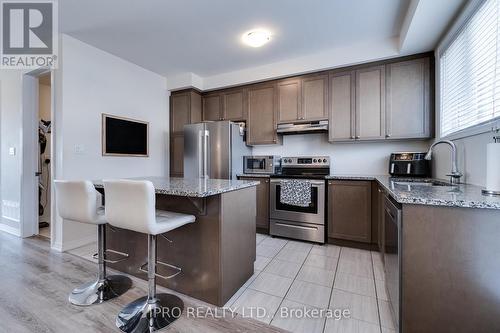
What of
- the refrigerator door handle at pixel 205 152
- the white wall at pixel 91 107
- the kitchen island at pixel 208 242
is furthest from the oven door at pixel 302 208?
the white wall at pixel 91 107

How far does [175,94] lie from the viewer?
4184mm

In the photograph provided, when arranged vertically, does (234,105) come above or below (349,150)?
above

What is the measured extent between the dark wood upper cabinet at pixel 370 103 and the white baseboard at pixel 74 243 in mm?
3862

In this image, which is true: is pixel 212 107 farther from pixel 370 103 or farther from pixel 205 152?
pixel 370 103

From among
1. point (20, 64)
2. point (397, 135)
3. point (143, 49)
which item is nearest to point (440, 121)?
point (397, 135)

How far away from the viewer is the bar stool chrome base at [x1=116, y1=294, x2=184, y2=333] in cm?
143

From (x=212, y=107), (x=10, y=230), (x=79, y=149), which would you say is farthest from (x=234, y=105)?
(x=10, y=230)

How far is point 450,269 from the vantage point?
1.14m

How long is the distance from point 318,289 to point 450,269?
3.40 ft

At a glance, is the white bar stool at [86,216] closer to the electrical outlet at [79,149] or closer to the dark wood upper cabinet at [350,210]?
the electrical outlet at [79,149]

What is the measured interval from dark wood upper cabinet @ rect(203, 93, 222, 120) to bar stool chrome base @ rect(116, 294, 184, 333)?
3.07 m

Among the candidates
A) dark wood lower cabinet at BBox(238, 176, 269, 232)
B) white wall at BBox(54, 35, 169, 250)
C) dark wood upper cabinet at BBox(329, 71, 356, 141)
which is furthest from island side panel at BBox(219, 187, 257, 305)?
white wall at BBox(54, 35, 169, 250)

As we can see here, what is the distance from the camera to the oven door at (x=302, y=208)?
A: 296 centimetres

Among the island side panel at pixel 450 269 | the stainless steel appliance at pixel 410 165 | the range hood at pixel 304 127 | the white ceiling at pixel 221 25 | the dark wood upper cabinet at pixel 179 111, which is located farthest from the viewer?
the dark wood upper cabinet at pixel 179 111
